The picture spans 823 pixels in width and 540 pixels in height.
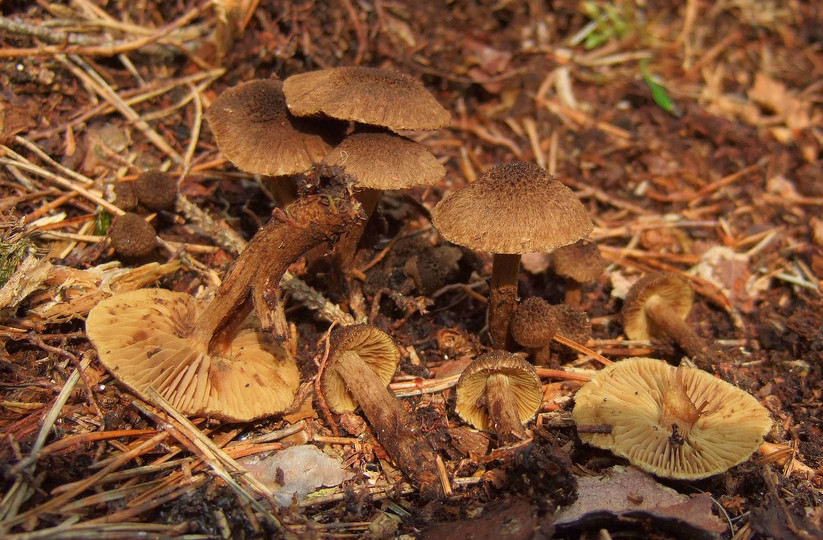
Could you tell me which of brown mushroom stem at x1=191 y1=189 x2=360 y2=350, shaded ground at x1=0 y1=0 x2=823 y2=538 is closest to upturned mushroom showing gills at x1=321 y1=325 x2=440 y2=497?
shaded ground at x1=0 y1=0 x2=823 y2=538

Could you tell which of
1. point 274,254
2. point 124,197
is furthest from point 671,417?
point 124,197

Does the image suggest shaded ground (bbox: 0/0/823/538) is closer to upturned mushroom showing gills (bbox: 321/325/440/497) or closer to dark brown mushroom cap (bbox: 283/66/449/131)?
upturned mushroom showing gills (bbox: 321/325/440/497)

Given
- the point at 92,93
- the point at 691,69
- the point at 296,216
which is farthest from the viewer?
the point at 691,69

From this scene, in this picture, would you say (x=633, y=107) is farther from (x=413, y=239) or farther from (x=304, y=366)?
(x=304, y=366)

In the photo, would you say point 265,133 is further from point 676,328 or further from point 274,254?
point 676,328

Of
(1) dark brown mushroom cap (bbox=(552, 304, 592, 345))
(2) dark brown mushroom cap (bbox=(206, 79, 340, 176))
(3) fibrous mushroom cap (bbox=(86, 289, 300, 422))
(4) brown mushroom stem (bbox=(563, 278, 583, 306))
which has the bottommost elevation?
(4) brown mushroom stem (bbox=(563, 278, 583, 306))

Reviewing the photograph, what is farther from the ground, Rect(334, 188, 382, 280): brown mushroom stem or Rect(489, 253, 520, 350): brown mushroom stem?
→ Rect(334, 188, 382, 280): brown mushroom stem

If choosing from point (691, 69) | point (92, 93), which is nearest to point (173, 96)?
point (92, 93)
